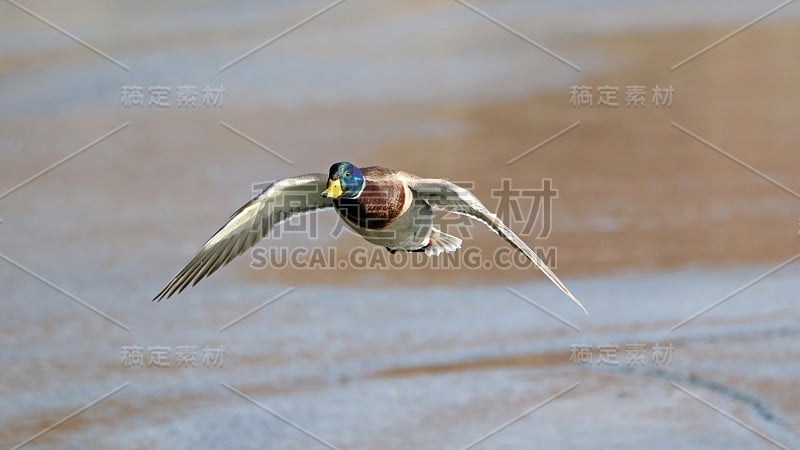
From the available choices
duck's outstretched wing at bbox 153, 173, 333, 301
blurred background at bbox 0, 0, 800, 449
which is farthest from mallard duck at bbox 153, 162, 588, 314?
blurred background at bbox 0, 0, 800, 449

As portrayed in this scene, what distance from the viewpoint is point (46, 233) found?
1103 cm

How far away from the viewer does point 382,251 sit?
424 inches

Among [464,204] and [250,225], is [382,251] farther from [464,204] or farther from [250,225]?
[464,204]

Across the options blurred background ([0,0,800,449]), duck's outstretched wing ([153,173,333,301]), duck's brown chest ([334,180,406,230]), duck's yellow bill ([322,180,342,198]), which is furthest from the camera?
blurred background ([0,0,800,449])

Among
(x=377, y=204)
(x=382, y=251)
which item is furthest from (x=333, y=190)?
(x=382, y=251)

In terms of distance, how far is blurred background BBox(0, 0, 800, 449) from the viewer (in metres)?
8.52

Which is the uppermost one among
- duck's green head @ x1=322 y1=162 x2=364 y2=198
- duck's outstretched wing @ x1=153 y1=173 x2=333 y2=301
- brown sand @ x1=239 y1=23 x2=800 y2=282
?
brown sand @ x1=239 y1=23 x2=800 y2=282

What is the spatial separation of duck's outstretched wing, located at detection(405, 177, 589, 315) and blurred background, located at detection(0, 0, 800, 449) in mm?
1725

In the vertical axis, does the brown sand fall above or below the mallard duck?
above

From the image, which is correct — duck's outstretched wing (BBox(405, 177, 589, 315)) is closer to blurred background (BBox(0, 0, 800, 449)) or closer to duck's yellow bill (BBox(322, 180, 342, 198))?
duck's yellow bill (BBox(322, 180, 342, 198))

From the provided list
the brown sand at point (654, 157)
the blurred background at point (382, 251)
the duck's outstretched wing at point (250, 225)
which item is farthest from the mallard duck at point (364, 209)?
the brown sand at point (654, 157)

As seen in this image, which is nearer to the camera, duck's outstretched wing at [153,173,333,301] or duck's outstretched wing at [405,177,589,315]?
duck's outstretched wing at [405,177,589,315]

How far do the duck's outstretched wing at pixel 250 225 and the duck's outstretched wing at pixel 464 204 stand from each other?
1.58 feet

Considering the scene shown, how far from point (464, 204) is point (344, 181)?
0.56 m
